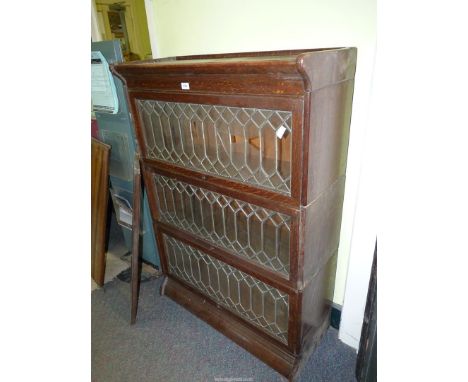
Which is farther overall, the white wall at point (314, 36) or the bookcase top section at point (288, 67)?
the white wall at point (314, 36)

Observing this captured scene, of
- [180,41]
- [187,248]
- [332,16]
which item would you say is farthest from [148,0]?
[187,248]

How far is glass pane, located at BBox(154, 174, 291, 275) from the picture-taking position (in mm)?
1127

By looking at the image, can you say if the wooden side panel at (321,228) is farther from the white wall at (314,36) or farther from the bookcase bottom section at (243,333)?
the bookcase bottom section at (243,333)

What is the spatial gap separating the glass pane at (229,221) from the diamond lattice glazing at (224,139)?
118mm

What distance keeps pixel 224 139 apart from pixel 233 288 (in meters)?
0.70

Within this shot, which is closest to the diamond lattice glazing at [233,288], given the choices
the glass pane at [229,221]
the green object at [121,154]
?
the glass pane at [229,221]

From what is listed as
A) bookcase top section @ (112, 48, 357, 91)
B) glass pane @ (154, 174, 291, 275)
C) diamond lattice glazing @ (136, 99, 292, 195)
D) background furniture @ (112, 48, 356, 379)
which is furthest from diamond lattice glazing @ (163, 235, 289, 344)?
bookcase top section @ (112, 48, 357, 91)

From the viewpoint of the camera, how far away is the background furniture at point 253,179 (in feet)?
2.96

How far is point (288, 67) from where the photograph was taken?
2.55 feet

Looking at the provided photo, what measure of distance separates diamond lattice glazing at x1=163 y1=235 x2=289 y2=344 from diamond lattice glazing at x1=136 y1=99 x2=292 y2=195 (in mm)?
468

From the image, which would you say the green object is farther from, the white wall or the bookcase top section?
the bookcase top section
